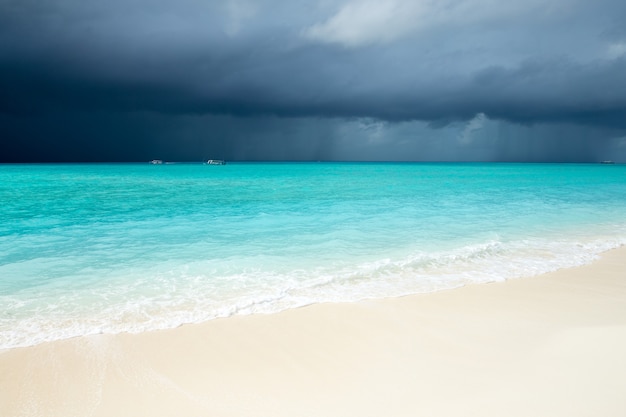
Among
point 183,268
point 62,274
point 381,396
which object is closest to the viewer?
point 381,396

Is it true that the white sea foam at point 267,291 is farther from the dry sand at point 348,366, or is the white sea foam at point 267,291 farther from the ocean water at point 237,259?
the dry sand at point 348,366

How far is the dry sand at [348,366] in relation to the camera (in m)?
4.10

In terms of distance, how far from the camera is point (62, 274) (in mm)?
9008

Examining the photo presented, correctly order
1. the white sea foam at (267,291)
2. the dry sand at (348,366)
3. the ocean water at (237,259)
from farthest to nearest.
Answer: the ocean water at (237,259), the white sea foam at (267,291), the dry sand at (348,366)

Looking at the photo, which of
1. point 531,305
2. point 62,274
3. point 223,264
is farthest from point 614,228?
point 62,274

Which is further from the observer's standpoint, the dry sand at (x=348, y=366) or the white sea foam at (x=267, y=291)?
the white sea foam at (x=267, y=291)

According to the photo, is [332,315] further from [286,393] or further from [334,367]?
[286,393]

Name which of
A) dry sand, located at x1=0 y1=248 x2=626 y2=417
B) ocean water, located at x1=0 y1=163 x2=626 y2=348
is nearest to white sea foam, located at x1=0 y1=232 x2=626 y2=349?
ocean water, located at x1=0 y1=163 x2=626 y2=348

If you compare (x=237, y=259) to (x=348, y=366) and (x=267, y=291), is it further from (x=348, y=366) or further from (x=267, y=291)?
(x=348, y=366)

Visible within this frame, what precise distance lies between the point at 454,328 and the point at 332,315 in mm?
2210

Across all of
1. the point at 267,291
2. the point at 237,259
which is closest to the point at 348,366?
the point at 267,291

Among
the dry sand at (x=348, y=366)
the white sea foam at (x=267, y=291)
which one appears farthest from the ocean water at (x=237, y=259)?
the dry sand at (x=348, y=366)

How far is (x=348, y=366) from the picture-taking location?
4.96 metres

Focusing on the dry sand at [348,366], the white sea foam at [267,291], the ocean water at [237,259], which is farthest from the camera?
the ocean water at [237,259]
